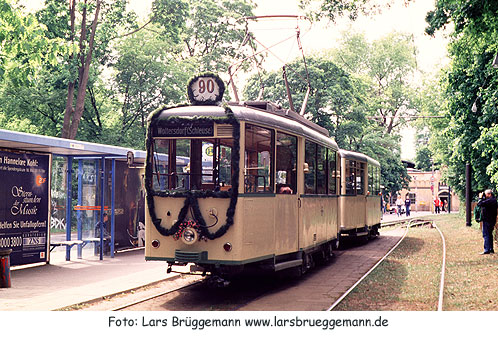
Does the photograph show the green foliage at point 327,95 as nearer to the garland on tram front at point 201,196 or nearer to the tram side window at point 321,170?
the tram side window at point 321,170

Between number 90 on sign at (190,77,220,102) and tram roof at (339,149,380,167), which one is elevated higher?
number 90 on sign at (190,77,220,102)

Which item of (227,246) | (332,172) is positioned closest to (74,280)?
(227,246)

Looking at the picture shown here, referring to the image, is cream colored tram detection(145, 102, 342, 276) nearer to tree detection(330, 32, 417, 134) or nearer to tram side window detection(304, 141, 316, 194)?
tram side window detection(304, 141, 316, 194)

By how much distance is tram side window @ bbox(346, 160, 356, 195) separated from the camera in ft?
66.5

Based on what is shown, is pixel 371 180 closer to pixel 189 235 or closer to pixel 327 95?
pixel 189 235

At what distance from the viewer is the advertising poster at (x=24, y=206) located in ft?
45.3

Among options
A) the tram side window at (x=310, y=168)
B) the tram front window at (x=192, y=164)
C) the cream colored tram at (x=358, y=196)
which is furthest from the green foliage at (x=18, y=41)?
the cream colored tram at (x=358, y=196)

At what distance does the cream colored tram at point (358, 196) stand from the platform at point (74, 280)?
675 cm

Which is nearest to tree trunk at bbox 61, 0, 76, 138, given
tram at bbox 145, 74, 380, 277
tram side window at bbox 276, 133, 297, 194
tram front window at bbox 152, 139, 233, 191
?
tram at bbox 145, 74, 380, 277

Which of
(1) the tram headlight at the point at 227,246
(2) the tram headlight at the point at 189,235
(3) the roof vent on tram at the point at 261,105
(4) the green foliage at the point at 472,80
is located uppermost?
(4) the green foliage at the point at 472,80

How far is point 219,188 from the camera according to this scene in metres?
Answer: 10.5

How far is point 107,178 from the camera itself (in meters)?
17.3
